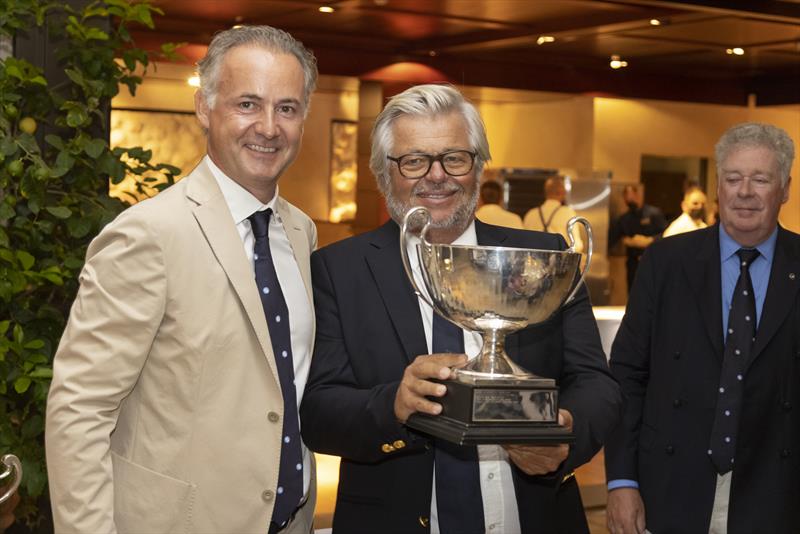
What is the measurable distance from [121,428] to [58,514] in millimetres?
178

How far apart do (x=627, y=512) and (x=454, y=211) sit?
115 centimetres

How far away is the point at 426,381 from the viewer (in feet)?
5.94

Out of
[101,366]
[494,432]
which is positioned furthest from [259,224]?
[494,432]

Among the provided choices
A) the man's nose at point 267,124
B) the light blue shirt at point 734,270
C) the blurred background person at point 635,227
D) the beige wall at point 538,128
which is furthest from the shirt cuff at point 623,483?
the beige wall at point 538,128

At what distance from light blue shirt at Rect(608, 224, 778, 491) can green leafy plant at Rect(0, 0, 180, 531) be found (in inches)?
61.6

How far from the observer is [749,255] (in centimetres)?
287

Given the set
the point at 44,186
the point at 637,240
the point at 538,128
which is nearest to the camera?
the point at 44,186

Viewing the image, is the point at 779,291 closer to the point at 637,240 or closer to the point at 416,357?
the point at 416,357

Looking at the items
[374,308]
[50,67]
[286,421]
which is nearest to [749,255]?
[374,308]

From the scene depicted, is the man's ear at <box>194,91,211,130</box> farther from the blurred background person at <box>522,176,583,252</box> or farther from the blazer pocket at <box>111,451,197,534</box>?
the blurred background person at <box>522,176,583,252</box>

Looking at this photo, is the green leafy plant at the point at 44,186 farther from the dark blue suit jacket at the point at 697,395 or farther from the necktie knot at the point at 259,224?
the dark blue suit jacket at the point at 697,395

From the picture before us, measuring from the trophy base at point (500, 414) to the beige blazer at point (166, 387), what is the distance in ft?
1.19

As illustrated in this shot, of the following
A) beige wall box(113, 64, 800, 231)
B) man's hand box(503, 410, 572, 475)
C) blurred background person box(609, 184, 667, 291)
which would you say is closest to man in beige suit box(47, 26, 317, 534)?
man's hand box(503, 410, 572, 475)

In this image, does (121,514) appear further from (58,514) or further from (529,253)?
(529,253)
